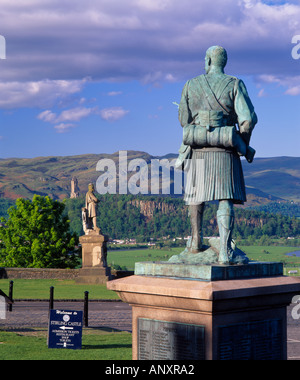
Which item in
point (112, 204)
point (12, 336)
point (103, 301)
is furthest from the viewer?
point (112, 204)

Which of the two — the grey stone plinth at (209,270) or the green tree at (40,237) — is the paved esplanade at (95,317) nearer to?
the grey stone plinth at (209,270)

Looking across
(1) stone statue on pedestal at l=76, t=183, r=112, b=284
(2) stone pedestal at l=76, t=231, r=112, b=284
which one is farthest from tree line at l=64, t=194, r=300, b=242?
(2) stone pedestal at l=76, t=231, r=112, b=284

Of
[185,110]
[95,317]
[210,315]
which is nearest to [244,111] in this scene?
[185,110]

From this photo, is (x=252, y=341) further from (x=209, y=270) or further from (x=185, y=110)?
(x=185, y=110)

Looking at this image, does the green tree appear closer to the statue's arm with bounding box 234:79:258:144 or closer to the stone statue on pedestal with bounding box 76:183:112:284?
the stone statue on pedestal with bounding box 76:183:112:284

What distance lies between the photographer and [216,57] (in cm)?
745

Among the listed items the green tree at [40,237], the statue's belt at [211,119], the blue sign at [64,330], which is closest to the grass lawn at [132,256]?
the green tree at [40,237]

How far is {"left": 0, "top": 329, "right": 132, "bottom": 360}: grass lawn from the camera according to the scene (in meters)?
12.6

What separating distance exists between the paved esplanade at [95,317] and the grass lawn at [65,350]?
138 cm

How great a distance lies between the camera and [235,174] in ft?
23.9

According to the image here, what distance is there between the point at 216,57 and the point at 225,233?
6.24ft
